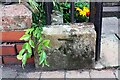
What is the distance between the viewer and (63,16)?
208cm

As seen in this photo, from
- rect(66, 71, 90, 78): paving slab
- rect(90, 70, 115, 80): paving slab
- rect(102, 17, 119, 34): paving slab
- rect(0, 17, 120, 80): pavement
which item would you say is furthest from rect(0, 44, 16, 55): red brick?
rect(102, 17, 119, 34): paving slab

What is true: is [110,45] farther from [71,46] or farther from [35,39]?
[35,39]

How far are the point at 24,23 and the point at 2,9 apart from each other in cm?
24

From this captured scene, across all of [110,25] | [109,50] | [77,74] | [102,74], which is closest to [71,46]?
[77,74]

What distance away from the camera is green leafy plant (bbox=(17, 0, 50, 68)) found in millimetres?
1743

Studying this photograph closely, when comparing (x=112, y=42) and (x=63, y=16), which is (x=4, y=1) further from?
(x=112, y=42)

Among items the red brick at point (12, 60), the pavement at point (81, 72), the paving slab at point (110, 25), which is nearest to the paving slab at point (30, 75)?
the pavement at point (81, 72)

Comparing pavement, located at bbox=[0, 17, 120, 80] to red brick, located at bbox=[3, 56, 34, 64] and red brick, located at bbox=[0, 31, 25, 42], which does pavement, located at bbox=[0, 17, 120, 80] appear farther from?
red brick, located at bbox=[0, 31, 25, 42]

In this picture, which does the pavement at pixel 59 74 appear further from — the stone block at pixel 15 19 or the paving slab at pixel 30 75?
the stone block at pixel 15 19

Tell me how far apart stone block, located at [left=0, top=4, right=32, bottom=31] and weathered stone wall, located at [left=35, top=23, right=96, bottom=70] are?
0.17 m

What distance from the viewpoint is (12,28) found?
197 centimetres

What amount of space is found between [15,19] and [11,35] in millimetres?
150

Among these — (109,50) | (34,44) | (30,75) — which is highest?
(34,44)

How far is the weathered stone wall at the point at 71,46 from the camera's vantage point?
1894 mm
